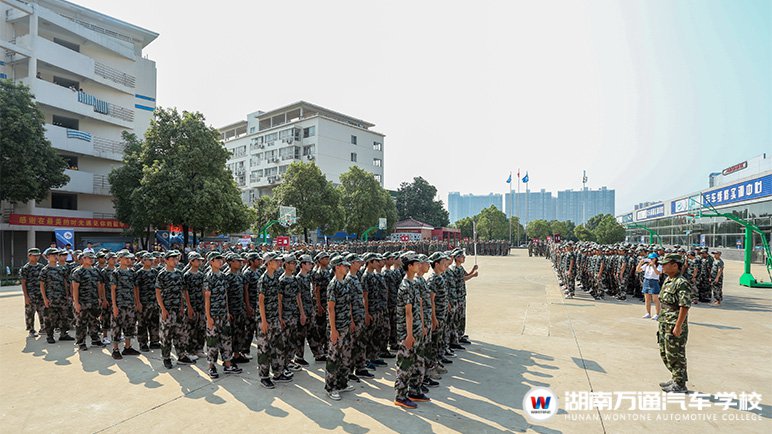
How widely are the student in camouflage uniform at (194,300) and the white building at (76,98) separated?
74.3ft

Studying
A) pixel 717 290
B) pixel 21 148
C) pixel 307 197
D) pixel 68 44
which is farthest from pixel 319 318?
pixel 68 44

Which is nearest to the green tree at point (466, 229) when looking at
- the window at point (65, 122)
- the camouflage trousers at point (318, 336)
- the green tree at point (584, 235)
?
the green tree at point (584, 235)

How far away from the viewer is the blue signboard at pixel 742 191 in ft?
90.0

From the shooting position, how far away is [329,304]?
5.07 meters

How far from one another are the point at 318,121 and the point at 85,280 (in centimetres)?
4402

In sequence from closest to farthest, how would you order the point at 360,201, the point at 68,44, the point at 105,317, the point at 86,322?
the point at 86,322 → the point at 105,317 → the point at 68,44 → the point at 360,201

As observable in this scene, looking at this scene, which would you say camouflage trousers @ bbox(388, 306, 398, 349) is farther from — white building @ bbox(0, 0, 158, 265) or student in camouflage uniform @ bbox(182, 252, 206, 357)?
white building @ bbox(0, 0, 158, 265)

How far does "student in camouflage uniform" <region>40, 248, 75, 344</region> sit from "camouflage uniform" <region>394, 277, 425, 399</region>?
7216 millimetres

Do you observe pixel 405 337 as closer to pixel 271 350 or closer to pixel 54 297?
pixel 271 350

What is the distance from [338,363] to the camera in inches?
201

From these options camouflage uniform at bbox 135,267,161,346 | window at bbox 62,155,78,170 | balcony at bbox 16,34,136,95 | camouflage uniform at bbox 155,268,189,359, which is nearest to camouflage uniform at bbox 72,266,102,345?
camouflage uniform at bbox 135,267,161,346

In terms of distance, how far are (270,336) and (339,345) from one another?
1.06m

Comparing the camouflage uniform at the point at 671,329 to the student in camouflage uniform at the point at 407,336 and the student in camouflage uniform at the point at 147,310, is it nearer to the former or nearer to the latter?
the student in camouflage uniform at the point at 407,336

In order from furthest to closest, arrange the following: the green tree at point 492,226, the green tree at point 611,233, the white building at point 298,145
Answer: the green tree at point 492,226, the green tree at point 611,233, the white building at point 298,145
